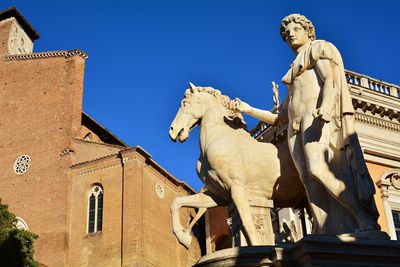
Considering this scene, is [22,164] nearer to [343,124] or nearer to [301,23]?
[301,23]

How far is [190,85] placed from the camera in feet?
23.7

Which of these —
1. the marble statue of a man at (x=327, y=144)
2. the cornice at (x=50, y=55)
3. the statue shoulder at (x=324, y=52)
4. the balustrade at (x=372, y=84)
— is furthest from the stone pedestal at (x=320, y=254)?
the cornice at (x=50, y=55)

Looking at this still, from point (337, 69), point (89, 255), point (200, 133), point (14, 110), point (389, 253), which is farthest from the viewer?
point (14, 110)

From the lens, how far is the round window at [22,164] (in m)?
37.4

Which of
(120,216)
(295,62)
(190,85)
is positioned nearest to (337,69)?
(295,62)

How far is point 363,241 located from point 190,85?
2.98m

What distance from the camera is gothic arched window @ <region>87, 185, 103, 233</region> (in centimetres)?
3428

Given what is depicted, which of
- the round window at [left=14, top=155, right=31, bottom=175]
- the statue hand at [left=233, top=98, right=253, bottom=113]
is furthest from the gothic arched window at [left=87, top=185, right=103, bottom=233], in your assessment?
the statue hand at [left=233, top=98, right=253, bottom=113]

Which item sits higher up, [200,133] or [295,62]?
[295,62]

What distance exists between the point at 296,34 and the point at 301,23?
0.44 ft

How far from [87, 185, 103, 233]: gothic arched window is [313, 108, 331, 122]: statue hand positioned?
29584 millimetres

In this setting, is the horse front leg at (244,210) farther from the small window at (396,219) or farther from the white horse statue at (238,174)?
the small window at (396,219)

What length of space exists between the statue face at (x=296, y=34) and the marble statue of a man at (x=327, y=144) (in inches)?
2.8

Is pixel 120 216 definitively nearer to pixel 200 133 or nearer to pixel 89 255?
pixel 89 255
